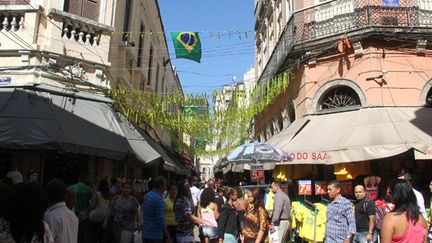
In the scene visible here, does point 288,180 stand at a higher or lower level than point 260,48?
lower

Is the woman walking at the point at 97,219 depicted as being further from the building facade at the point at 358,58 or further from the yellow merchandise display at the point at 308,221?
the building facade at the point at 358,58

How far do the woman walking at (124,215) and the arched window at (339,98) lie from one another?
7.88m

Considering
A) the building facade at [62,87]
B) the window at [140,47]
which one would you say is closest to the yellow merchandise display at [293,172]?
the building facade at [62,87]

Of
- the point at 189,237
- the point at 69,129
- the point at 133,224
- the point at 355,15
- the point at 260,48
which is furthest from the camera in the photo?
the point at 260,48

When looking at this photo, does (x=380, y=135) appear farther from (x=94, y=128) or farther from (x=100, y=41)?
(x=100, y=41)

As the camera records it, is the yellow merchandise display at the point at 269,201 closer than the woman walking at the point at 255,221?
No

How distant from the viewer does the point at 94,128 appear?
983cm

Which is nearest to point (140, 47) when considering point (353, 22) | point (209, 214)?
point (353, 22)

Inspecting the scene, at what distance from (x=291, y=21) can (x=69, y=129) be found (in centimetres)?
823

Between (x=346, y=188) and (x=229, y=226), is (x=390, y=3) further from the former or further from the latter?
(x=229, y=226)

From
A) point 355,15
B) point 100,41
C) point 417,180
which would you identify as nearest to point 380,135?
point 417,180

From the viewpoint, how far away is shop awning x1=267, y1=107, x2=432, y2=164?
9.12 metres

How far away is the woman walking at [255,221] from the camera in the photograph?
6.18 meters

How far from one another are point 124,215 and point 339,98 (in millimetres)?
8236
